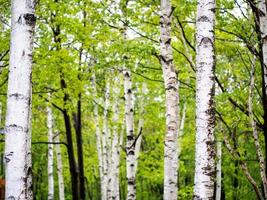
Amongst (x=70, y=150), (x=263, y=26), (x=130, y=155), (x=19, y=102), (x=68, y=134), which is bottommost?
(x=130, y=155)

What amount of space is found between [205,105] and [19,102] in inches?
83.6

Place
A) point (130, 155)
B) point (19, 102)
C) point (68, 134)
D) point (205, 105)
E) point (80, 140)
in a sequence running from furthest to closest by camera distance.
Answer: point (80, 140) → point (68, 134) → point (130, 155) → point (205, 105) → point (19, 102)

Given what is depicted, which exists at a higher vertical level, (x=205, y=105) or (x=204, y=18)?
(x=204, y=18)

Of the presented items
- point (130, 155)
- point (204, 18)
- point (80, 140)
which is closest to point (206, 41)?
point (204, 18)

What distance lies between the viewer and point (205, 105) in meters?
4.84

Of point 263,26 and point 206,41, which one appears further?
point 263,26

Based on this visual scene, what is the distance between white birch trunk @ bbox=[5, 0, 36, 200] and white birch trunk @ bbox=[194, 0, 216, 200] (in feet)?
6.33

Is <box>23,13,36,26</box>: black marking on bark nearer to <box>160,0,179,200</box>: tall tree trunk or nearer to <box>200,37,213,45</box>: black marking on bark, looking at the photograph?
<box>200,37,213,45</box>: black marking on bark

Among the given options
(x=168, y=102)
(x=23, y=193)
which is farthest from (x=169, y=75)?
(x=23, y=193)

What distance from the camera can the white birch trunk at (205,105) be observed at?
4.66 meters

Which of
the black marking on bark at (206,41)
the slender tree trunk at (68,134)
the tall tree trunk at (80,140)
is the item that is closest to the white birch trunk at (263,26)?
the black marking on bark at (206,41)

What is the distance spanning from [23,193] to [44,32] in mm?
7952

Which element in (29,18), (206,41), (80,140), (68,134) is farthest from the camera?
(80,140)

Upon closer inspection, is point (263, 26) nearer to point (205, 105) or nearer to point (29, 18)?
point (205, 105)
